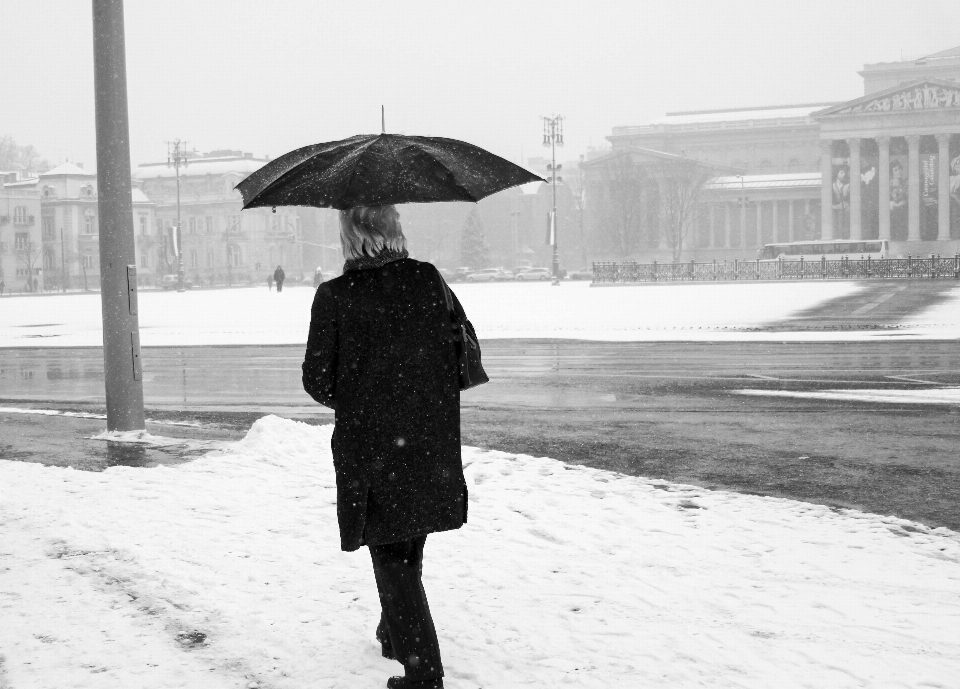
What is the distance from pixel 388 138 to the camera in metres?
4.31

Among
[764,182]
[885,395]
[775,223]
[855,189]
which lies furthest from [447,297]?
[764,182]

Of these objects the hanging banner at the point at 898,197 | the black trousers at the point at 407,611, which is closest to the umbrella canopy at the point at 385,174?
the black trousers at the point at 407,611

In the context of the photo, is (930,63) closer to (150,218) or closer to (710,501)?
(150,218)

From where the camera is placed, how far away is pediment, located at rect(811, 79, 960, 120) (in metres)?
83.6

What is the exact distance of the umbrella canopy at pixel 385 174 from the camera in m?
4.05

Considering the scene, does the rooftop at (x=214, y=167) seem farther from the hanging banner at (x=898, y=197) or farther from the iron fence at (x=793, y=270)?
the hanging banner at (x=898, y=197)

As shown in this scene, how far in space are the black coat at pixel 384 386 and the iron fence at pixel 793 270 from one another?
170ft

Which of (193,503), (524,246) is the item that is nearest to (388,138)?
(193,503)

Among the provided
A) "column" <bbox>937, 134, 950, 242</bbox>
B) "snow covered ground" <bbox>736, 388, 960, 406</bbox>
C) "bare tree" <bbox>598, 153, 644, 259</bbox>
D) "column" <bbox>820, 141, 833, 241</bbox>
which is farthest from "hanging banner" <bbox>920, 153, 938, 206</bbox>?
"snow covered ground" <bbox>736, 388, 960, 406</bbox>

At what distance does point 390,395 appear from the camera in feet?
13.0

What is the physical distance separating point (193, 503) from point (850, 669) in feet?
14.2

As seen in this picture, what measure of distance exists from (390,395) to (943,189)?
90.4m

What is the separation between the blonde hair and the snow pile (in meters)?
18.4

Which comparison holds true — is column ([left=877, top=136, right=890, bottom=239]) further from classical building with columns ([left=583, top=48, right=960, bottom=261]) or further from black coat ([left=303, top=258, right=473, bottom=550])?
black coat ([left=303, top=258, right=473, bottom=550])
